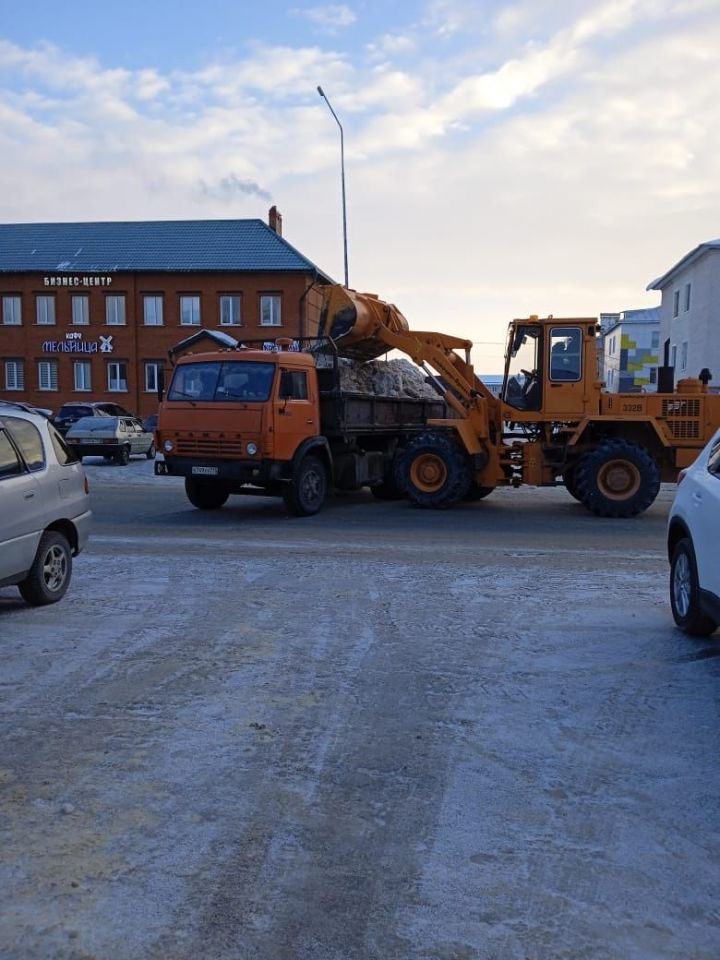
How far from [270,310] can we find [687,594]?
41564mm

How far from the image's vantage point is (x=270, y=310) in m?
46.6

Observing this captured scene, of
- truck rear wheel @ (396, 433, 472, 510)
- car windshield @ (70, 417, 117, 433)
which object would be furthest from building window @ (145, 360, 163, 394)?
truck rear wheel @ (396, 433, 472, 510)

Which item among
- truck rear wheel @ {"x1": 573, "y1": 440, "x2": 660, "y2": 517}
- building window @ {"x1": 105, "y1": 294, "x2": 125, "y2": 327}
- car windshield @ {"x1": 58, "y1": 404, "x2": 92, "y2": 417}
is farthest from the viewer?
building window @ {"x1": 105, "y1": 294, "x2": 125, "y2": 327}

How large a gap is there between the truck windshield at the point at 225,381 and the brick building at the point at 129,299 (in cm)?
3286

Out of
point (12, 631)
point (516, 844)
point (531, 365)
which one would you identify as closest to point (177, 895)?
point (516, 844)

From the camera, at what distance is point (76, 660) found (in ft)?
20.2

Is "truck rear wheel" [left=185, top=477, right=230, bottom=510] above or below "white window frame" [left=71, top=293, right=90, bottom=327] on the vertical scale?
below

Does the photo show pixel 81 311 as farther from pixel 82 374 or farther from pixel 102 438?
pixel 102 438

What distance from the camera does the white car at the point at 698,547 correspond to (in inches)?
235

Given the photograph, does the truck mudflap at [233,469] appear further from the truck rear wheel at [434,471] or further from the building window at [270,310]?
the building window at [270,310]

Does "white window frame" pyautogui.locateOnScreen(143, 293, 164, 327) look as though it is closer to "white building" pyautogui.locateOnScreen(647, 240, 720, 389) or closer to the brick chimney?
the brick chimney

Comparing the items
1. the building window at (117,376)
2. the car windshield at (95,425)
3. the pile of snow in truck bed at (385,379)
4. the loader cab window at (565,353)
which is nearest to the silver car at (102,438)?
the car windshield at (95,425)

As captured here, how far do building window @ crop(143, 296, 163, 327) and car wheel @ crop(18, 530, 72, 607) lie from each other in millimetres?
41358

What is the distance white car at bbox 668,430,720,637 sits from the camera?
5.96 metres
